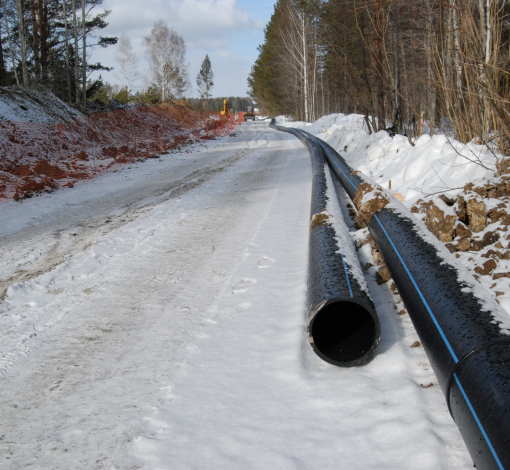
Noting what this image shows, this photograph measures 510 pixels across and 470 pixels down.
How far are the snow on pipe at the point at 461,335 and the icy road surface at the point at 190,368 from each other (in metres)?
0.31

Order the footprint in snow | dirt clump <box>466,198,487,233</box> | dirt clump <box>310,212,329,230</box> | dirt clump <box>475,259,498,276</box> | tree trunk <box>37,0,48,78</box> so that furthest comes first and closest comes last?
tree trunk <box>37,0,48,78</box> < dirt clump <box>310,212,329,230</box> < dirt clump <box>466,198,487,233</box> < the footprint in snow < dirt clump <box>475,259,498,276</box>

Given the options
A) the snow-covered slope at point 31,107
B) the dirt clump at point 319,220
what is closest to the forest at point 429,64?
the dirt clump at point 319,220

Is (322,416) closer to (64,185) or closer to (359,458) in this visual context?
(359,458)

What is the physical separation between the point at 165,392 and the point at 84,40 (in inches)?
907

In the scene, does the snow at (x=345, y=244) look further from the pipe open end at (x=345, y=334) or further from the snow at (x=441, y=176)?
the snow at (x=441, y=176)

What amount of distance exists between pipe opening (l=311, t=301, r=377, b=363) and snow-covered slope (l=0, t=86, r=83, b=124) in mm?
12811

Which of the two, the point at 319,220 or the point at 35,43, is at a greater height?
the point at 35,43

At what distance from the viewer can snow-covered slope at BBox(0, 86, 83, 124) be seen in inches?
520

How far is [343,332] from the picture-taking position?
304 cm

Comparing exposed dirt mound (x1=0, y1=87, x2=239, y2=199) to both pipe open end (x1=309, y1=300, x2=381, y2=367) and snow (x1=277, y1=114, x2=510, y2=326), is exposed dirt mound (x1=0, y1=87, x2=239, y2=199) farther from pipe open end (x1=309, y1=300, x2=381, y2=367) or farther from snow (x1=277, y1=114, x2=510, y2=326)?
pipe open end (x1=309, y1=300, x2=381, y2=367)

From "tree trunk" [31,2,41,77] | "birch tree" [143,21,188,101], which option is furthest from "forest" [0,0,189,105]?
"birch tree" [143,21,188,101]

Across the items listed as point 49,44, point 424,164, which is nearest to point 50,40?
point 49,44

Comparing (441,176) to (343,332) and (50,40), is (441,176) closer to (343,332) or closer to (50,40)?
(343,332)

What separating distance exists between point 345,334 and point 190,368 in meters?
1.13
